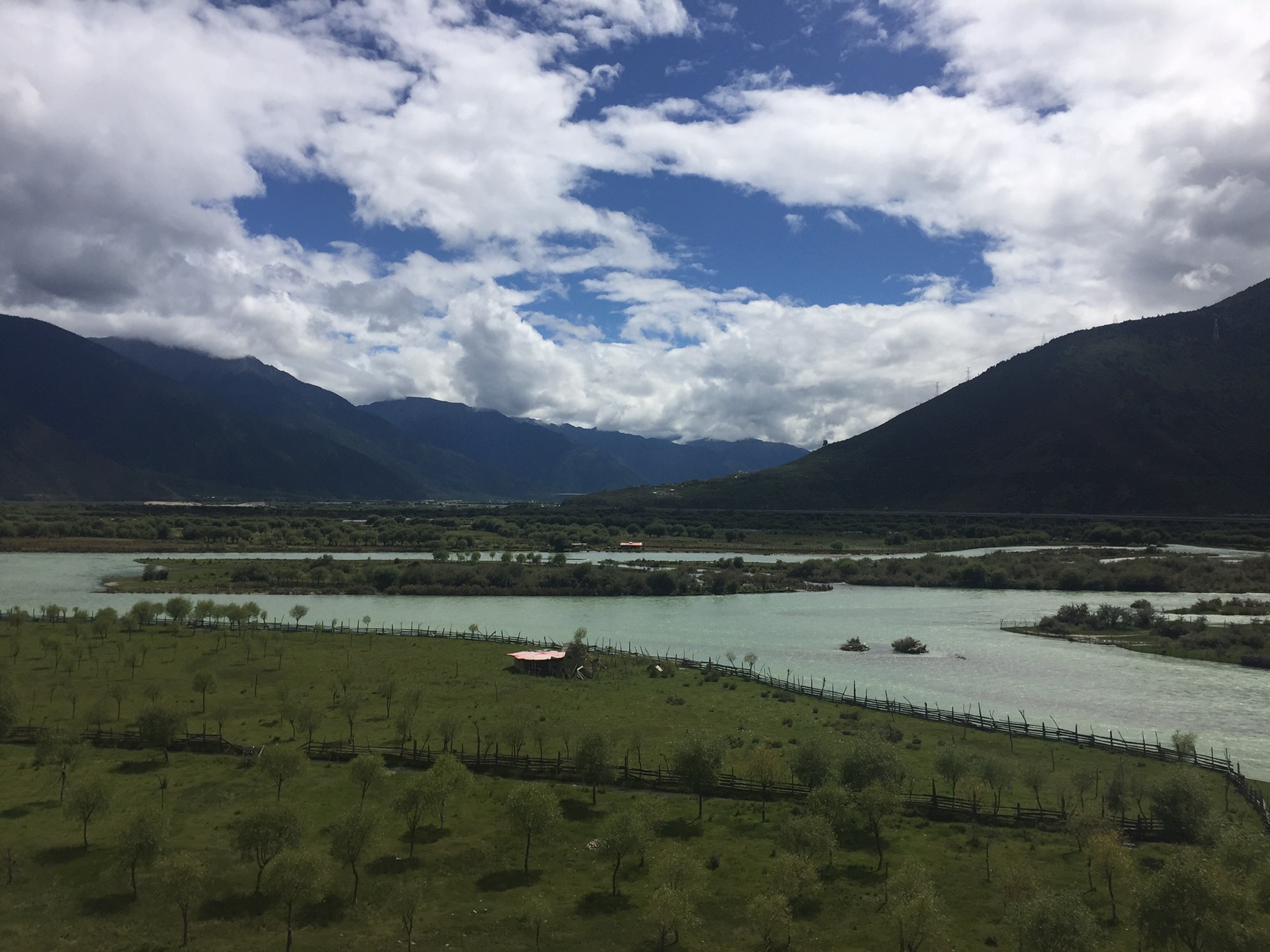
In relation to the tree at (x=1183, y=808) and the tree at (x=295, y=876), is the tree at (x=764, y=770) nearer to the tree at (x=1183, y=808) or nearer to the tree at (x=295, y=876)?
the tree at (x=1183, y=808)

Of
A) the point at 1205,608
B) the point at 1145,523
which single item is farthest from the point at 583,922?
the point at 1145,523

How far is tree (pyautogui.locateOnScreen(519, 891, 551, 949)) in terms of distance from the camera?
25.1m

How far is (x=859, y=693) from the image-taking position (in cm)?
6347

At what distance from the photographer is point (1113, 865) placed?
91.2 ft

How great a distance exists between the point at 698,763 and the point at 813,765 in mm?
5900

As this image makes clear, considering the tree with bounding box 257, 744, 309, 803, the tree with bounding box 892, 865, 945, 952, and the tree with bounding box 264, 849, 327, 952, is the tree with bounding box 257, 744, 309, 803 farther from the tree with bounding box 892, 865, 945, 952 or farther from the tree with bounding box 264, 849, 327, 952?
the tree with bounding box 892, 865, 945, 952

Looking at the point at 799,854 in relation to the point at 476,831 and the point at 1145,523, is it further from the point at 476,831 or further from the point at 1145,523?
the point at 1145,523

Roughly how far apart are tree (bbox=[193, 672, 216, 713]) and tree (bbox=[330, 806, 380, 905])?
1112 inches

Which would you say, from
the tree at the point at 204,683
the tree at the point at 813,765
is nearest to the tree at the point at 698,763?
the tree at the point at 813,765

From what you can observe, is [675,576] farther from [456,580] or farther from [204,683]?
[204,683]

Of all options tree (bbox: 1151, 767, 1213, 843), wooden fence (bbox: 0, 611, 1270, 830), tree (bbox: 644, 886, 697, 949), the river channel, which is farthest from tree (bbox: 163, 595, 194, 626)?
tree (bbox: 1151, 767, 1213, 843)

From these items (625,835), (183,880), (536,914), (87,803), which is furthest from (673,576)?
(183,880)

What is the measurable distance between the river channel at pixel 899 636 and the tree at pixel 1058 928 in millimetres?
33439

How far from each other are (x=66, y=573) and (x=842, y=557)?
475 feet
